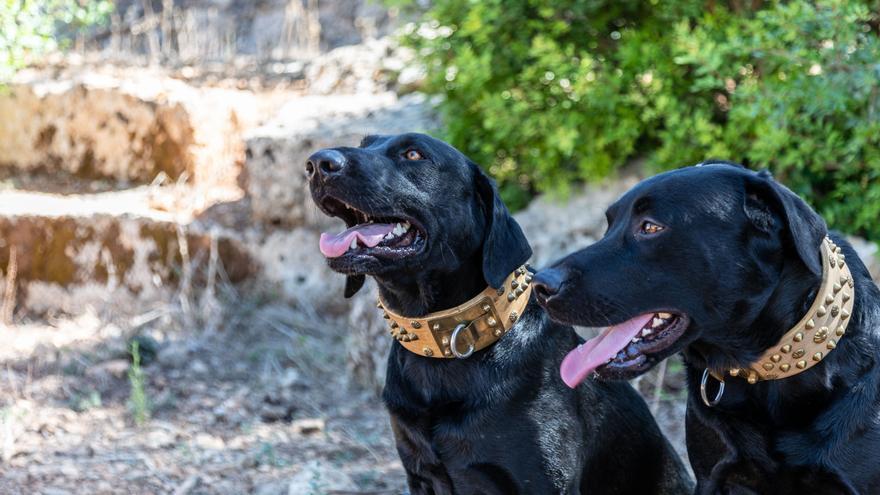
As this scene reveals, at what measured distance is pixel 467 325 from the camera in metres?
3.28

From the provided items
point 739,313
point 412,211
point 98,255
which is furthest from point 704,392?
point 98,255

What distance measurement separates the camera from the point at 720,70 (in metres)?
5.10

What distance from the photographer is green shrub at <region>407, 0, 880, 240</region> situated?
478 cm

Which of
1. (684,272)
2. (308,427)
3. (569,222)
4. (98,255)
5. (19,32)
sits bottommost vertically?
(308,427)

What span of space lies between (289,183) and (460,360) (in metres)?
4.13

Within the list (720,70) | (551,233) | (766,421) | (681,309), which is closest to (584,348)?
(681,309)

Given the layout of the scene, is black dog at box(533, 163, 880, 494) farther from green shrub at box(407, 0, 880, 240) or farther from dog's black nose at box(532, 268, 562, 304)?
green shrub at box(407, 0, 880, 240)

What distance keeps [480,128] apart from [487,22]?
2.04 feet

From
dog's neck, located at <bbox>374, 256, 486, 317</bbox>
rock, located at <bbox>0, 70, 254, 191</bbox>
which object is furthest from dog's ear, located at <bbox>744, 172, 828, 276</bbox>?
rock, located at <bbox>0, 70, 254, 191</bbox>

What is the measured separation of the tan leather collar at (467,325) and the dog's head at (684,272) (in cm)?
38

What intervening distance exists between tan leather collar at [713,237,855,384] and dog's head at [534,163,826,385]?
51 millimetres

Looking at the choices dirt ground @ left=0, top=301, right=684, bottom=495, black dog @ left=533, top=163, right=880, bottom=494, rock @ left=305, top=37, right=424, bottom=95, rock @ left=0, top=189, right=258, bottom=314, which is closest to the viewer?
black dog @ left=533, top=163, right=880, bottom=494

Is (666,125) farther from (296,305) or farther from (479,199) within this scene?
(296,305)

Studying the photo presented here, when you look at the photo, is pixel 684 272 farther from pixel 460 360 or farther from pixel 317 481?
pixel 317 481
